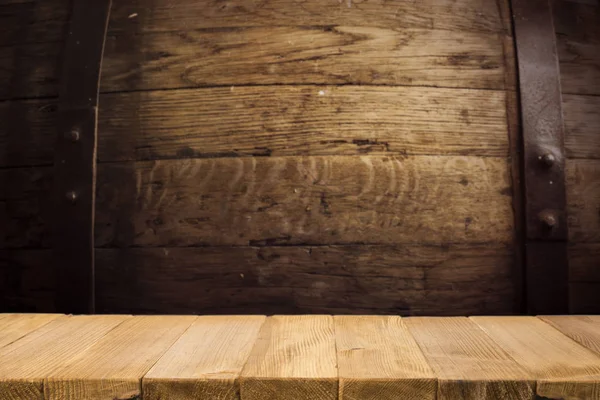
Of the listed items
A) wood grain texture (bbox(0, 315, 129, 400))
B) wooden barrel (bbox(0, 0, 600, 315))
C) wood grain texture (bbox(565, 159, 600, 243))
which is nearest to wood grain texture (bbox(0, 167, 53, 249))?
wooden barrel (bbox(0, 0, 600, 315))

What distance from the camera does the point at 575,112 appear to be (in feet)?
5.44

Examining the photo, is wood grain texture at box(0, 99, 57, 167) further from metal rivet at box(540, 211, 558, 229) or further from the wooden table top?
metal rivet at box(540, 211, 558, 229)

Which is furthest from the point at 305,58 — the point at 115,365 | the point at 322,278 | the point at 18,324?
the point at 18,324

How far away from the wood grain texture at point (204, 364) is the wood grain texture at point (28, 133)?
78cm

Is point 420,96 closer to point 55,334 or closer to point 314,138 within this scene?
point 314,138

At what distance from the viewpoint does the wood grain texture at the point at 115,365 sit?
3.48 ft

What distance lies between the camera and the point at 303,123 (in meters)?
1.58

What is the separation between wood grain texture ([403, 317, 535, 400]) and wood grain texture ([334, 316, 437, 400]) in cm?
3

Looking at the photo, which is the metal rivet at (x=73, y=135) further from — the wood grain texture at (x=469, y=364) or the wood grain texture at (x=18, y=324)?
the wood grain texture at (x=469, y=364)

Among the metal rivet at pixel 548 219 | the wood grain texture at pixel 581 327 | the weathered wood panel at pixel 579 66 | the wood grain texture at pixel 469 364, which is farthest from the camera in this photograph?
the weathered wood panel at pixel 579 66

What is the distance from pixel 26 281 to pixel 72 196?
1.07 feet

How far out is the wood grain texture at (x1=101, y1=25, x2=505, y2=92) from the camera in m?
1.61

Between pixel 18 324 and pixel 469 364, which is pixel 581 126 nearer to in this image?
pixel 469 364

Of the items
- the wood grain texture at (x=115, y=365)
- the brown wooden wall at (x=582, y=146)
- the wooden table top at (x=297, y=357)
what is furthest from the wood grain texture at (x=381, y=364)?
the brown wooden wall at (x=582, y=146)
